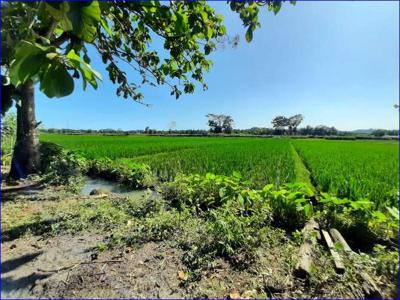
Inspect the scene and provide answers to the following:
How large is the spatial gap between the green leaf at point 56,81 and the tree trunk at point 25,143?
653cm

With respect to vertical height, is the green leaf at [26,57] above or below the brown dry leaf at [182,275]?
above

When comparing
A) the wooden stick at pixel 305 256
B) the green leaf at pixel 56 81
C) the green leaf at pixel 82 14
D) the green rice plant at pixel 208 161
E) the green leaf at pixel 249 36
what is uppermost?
the green leaf at pixel 249 36

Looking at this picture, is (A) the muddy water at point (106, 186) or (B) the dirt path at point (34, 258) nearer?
(B) the dirt path at point (34, 258)

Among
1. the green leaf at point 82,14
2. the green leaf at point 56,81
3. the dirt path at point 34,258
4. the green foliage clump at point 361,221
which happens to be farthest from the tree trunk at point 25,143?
the green foliage clump at point 361,221

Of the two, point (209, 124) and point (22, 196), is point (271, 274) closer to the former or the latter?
point (22, 196)

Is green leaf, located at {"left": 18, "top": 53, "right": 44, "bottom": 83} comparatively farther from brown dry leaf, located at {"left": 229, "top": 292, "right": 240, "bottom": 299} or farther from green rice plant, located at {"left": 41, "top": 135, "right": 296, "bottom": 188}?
green rice plant, located at {"left": 41, "top": 135, "right": 296, "bottom": 188}

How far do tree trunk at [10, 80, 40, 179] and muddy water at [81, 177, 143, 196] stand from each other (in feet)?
4.98

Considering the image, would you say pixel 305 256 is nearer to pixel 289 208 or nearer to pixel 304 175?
pixel 289 208

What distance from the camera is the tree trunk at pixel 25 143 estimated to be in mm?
6582

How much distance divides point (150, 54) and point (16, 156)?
14.6 ft

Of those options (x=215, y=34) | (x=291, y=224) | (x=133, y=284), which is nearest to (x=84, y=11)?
(x=133, y=284)

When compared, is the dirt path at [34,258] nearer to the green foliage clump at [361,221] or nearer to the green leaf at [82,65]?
the green leaf at [82,65]

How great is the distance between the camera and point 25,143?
6.71 m

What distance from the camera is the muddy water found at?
707 centimetres
